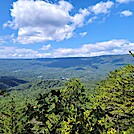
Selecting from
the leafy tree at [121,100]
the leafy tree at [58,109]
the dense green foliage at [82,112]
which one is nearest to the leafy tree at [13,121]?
the dense green foliage at [82,112]

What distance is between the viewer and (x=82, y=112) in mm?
36406

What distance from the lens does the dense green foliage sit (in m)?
27.7

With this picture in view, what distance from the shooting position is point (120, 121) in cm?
3183

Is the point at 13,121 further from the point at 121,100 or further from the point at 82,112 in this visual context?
the point at 121,100

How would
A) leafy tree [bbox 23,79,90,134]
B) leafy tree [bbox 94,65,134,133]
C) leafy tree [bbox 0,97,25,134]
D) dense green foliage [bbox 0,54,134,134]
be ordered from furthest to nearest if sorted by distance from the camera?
1. leafy tree [bbox 0,97,25,134]
2. leafy tree [bbox 23,79,90,134]
3. dense green foliage [bbox 0,54,134,134]
4. leafy tree [bbox 94,65,134,133]

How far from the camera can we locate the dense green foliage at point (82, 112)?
2773 centimetres

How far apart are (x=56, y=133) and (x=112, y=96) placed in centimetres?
1196

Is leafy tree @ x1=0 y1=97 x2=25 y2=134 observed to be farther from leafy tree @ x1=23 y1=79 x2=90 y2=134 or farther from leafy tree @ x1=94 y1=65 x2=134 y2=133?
leafy tree @ x1=94 y1=65 x2=134 y2=133

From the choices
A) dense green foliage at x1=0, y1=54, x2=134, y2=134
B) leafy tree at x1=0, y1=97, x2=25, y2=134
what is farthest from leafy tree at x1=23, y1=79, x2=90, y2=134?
leafy tree at x1=0, y1=97, x2=25, y2=134

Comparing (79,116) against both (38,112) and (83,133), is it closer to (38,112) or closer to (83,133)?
(83,133)

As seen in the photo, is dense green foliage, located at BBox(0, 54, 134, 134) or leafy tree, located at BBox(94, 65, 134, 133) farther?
dense green foliage, located at BBox(0, 54, 134, 134)

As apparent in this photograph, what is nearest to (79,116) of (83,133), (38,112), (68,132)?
(83,133)

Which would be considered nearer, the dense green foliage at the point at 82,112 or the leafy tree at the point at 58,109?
the dense green foliage at the point at 82,112

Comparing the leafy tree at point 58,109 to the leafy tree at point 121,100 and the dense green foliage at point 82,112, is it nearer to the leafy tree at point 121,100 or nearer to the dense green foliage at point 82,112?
the dense green foliage at point 82,112
